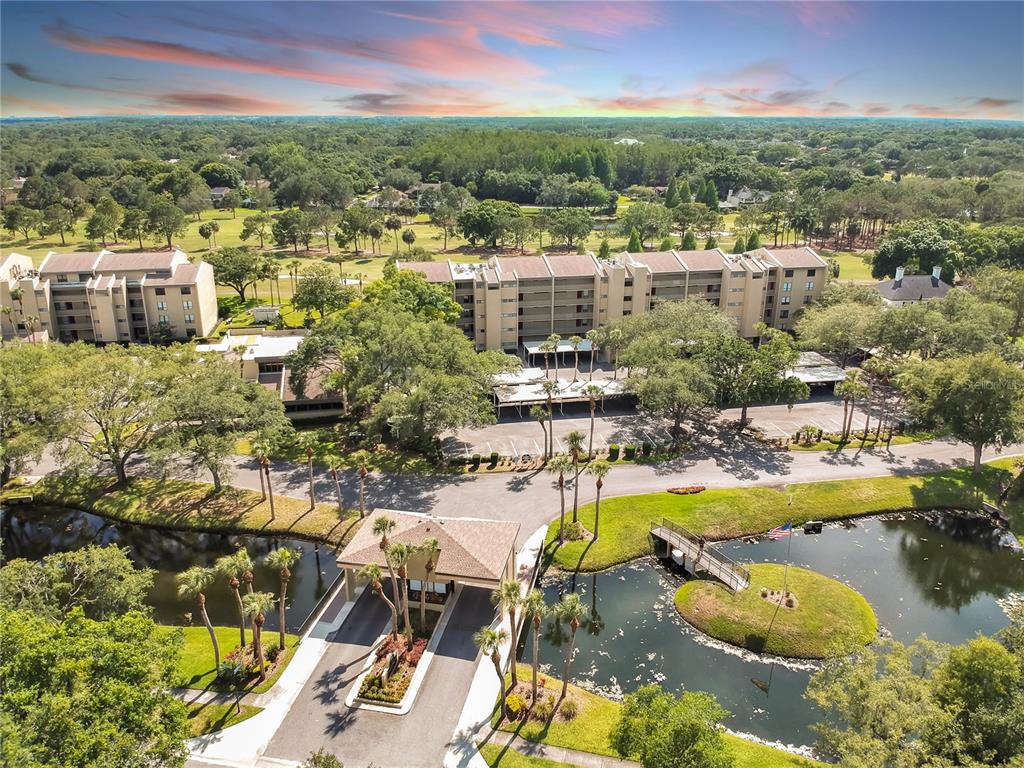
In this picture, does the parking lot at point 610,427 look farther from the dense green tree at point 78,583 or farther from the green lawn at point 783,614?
the dense green tree at point 78,583

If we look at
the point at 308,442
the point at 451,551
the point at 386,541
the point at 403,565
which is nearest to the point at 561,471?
the point at 451,551

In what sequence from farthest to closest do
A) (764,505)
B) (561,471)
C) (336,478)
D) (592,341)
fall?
(592,341)
(764,505)
(336,478)
(561,471)

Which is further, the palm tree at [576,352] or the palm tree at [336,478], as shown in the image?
the palm tree at [576,352]

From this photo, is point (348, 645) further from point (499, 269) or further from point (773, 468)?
point (499, 269)

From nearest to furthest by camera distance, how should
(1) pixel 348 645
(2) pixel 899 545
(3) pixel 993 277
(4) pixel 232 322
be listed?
(1) pixel 348 645 → (2) pixel 899 545 → (3) pixel 993 277 → (4) pixel 232 322

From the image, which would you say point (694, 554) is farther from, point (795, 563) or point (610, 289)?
point (610, 289)

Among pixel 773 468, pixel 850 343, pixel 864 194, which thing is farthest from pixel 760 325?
pixel 864 194

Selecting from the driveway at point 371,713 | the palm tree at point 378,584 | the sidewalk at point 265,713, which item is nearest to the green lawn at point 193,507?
the sidewalk at point 265,713
